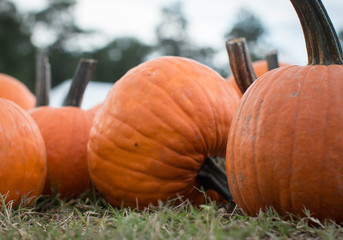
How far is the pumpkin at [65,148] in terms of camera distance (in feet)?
8.26

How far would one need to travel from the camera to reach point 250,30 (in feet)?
104

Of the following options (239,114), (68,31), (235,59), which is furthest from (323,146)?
Answer: (68,31)

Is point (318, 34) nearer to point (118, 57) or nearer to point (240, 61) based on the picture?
point (240, 61)

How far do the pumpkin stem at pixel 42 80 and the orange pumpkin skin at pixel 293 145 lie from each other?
2.27 m

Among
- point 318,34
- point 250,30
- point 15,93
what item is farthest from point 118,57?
point 318,34

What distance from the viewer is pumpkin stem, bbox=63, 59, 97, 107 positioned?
2.98 metres

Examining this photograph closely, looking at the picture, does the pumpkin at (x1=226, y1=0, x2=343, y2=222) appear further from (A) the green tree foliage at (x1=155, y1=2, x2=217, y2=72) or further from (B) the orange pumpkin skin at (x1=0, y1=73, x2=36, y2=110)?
(A) the green tree foliage at (x1=155, y1=2, x2=217, y2=72)

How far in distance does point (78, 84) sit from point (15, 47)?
976 inches

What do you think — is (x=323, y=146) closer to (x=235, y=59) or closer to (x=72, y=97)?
(x=235, y=59)

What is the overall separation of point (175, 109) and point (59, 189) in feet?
3.47

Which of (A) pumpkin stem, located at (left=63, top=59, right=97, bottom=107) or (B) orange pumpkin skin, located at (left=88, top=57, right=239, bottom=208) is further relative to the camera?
(A) pumpkin stem, located at (left=63, top=59, right=97, bottom=107)

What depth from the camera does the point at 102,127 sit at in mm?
2156

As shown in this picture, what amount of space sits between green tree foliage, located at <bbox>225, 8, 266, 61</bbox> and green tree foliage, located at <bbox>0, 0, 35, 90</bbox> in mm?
15072

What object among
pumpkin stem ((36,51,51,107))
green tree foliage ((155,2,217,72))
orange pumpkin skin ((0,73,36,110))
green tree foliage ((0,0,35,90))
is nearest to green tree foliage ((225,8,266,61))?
green tree foliage ((155,2,217,72))
